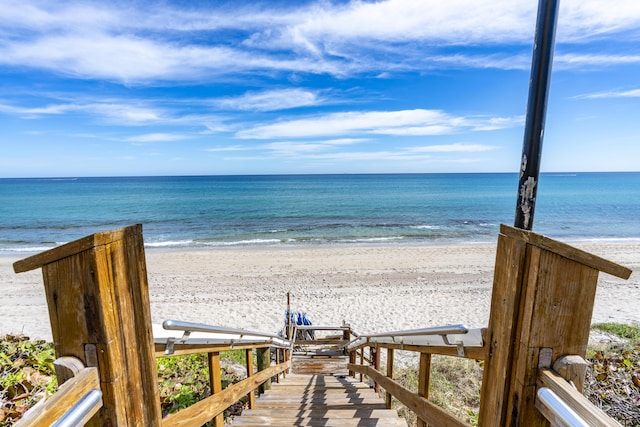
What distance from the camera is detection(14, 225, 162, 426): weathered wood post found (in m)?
1.10

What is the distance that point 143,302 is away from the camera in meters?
1.31

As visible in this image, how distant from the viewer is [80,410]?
1001 millimetres

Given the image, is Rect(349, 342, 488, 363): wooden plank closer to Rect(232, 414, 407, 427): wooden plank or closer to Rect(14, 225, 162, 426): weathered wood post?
Rect(232, 414, 407, 427): wooden plank

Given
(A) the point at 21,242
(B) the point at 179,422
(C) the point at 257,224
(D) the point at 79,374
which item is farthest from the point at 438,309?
(A) the point at 21,242

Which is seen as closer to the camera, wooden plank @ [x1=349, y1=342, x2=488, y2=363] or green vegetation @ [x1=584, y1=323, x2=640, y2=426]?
wooden plank @ [x1=349, y1=342, x2=488, y2=363]

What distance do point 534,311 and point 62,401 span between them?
4.94 ft

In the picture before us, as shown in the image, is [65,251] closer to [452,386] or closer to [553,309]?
A: [553,309]

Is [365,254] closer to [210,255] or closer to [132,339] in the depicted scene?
[210,255]

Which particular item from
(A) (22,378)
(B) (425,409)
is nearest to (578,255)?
(B) (425,409)

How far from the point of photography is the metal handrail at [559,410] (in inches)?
35.6

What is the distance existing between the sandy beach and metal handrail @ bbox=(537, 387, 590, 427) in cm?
973

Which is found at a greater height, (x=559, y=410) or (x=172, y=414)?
(x=559, y=410)

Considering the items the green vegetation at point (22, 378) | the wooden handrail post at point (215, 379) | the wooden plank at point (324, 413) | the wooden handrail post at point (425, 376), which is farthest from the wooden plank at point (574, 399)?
the green vegetation at point (22, 378)

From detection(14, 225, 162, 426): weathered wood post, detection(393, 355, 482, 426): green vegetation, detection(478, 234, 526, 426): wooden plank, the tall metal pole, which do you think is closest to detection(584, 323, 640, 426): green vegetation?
detection(393, 355, 482, 426): green vegetation
